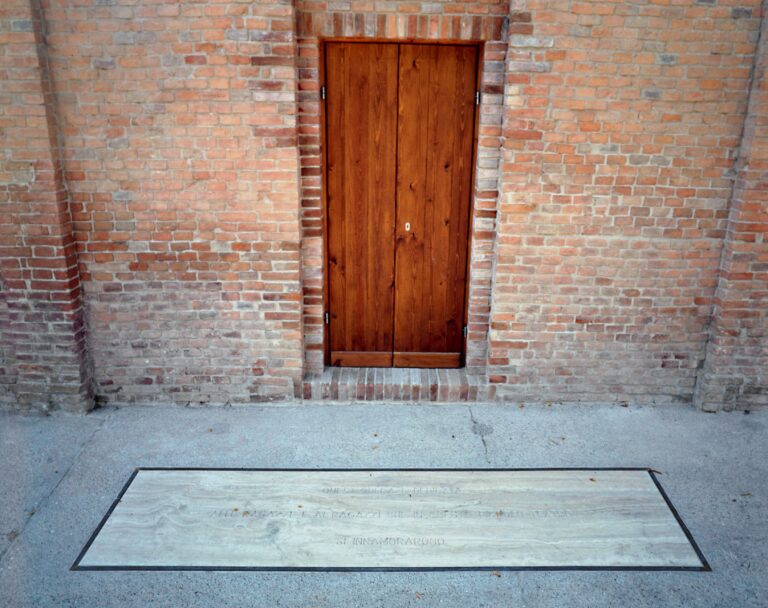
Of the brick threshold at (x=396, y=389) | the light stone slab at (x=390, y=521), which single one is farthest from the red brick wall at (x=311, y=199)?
the light stone slab at (x=390, y=521)

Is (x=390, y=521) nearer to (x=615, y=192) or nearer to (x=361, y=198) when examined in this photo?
(x=361, y=198)

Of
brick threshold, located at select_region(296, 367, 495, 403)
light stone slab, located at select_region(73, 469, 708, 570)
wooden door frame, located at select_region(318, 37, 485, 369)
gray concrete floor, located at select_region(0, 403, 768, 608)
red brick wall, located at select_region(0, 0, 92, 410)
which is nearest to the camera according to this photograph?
gray concrete floor, located at select_region(0, 403, 768, 608)

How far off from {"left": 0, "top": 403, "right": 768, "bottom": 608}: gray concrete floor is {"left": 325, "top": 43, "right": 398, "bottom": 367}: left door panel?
0.67 m

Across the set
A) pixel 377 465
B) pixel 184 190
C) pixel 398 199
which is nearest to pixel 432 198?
pixel 398 199

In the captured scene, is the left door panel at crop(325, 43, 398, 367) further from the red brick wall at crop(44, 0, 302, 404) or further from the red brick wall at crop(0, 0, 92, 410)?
the red brick wall at crop(0, 0, 92, 410)

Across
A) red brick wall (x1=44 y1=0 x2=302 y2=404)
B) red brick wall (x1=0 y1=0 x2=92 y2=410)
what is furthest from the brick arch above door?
red brick wall (x1=0 y1=0 x2=92 y2=410)

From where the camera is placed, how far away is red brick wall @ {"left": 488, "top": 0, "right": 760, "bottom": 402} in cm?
427

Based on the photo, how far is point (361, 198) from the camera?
15.9 feet

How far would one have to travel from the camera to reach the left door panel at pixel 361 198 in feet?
15.0

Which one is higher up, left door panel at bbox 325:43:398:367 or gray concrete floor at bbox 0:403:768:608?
left door panel at bbox 325:43:398:367

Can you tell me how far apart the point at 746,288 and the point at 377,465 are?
3.15 meters

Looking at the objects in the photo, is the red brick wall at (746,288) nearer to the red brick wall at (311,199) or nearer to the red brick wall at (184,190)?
the red brick wall at (311,199)

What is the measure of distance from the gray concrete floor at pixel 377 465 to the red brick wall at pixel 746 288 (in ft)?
0.77

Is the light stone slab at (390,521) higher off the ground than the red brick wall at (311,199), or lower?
lower
